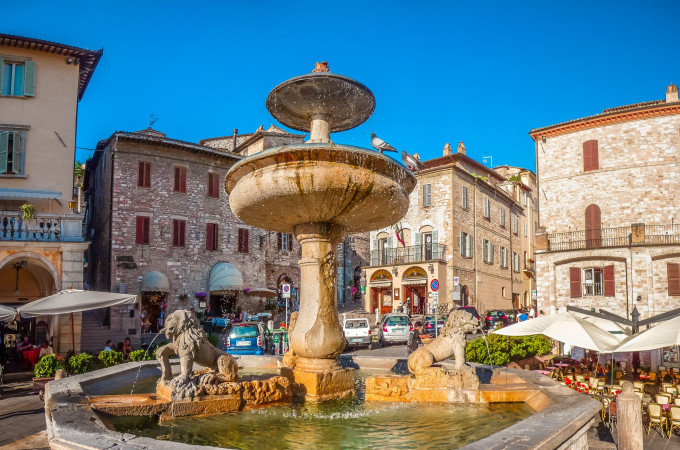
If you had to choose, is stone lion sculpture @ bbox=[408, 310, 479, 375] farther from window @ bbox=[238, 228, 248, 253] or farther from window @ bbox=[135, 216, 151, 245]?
window @ bbox=[238, 228, 248, 253]

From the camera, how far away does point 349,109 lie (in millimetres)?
8477

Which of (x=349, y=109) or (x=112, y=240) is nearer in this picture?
(x=349, y=109)

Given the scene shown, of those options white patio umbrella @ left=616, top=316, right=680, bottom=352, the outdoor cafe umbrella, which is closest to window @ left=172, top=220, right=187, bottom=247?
the outdoor cafe umbrella

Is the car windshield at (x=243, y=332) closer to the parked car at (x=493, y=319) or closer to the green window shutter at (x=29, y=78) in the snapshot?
the green window shutter at (x=29, y=78)

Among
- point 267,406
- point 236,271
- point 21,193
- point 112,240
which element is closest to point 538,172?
point 236,271

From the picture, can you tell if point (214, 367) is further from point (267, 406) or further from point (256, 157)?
point (256, 157)

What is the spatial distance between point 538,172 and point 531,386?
2689 cm

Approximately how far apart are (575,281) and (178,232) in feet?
71.7

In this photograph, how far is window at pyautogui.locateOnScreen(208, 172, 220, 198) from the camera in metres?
32.2

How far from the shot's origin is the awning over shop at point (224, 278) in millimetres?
30734

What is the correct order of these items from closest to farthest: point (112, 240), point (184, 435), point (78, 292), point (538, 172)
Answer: point (184, 435) → point (78, 292) → point (112, 240) → point (538, 172)

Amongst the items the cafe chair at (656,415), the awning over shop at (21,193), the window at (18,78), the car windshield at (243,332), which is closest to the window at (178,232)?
the awning over shop at (21,193)

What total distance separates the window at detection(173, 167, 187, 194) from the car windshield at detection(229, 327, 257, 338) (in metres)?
15.2

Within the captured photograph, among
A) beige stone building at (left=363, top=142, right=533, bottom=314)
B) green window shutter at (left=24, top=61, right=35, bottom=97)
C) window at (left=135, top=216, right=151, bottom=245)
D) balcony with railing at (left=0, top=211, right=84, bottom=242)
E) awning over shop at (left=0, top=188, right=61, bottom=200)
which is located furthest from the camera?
beige stone building at (left=363, top=142, right=533, bottom=314)
